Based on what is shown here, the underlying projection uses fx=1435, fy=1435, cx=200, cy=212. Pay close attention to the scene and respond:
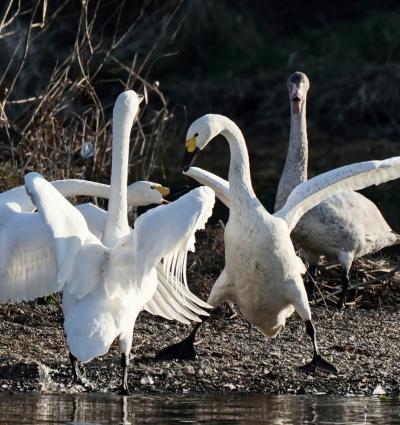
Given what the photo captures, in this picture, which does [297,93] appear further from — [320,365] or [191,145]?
[320,365]

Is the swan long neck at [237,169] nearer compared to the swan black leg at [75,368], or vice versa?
the swan black leg at [75,368]

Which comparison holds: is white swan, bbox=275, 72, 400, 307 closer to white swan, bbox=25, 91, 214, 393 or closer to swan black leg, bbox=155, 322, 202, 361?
swan black leg, bbox=155, 322, 202, 361

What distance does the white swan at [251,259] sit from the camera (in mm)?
8875

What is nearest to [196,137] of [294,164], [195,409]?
[195,409]

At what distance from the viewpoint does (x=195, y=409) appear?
7574 millimetres

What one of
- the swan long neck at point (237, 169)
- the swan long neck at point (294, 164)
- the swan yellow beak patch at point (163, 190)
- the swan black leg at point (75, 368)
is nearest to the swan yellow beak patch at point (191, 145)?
the swan long neck at point (237, 169)

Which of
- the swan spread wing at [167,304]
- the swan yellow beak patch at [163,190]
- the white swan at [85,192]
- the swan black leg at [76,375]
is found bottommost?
the swan black leg at [76,375]

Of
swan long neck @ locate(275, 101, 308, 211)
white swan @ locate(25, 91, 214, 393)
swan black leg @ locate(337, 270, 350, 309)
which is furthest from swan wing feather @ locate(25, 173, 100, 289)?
swan black leg @ locate(337, 270, 350, 309)

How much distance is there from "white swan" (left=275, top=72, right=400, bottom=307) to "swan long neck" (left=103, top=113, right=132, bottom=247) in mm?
2568

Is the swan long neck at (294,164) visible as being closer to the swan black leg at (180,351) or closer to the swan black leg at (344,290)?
the swan black leg at (344,290)

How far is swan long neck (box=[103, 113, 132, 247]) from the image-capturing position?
8402 mm

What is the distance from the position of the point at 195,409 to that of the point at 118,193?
1.51m

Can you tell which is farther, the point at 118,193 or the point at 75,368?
the point at 118,193

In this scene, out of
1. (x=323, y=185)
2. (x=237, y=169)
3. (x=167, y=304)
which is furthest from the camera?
(x=323, y=185)
